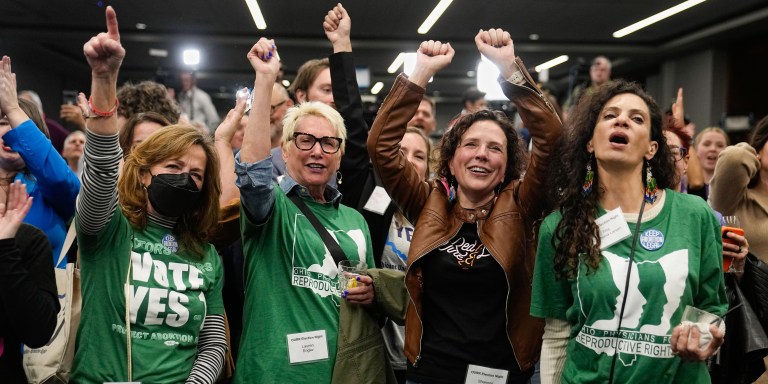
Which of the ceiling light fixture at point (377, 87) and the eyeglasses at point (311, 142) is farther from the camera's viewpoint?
the ceiling light fixture at point (377, 87)

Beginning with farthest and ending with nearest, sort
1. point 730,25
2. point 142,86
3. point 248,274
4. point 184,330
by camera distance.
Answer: point 730,25 < point 142,86 < point 248,274 < point 184,330

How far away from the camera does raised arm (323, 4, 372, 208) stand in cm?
275

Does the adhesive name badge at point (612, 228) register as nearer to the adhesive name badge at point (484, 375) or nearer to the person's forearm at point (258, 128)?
the adhesive name badge at point (484, 375)

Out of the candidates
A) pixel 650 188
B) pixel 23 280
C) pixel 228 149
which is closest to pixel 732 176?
pixel 650 188

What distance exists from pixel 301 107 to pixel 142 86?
1.13 metres

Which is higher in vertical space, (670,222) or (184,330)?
(670,222)

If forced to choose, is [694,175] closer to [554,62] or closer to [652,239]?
[652,239]

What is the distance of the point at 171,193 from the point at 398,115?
781 millimetres

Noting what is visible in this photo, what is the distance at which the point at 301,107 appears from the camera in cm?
249

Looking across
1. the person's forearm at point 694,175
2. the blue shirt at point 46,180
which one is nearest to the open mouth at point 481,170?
the blue shirt at point 46,180

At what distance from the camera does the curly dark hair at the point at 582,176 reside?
201 centimetres

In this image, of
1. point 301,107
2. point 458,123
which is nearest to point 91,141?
point 301,107

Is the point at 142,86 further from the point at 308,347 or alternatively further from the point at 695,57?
the point at 695,57

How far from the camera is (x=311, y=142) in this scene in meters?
2.42
